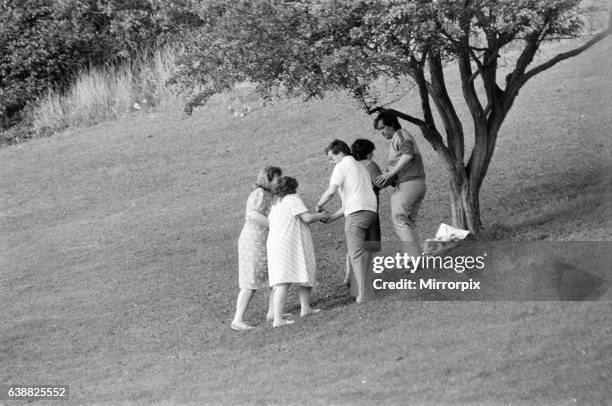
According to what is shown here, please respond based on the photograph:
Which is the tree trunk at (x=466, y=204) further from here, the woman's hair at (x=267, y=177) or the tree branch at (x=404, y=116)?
the woman's hair at (x=267, y=177)

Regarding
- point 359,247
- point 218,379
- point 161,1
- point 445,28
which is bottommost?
point 218,379

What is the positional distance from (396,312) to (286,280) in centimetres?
122

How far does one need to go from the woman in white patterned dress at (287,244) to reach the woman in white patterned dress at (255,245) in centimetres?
16

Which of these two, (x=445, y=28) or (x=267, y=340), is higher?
(x=445, y=28)

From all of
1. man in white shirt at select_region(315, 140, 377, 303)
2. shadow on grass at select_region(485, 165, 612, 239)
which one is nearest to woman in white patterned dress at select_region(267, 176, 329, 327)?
man in white shirt at select_region(315, 140, 377, 303)

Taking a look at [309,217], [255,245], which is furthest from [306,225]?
[255,245]

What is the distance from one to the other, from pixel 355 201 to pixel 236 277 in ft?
9.84

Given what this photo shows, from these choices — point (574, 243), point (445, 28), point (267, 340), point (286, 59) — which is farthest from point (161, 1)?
point (574, 243)

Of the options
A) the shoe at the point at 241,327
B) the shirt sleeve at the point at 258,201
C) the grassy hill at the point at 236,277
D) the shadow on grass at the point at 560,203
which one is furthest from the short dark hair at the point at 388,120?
the shoe at the point at 241,327

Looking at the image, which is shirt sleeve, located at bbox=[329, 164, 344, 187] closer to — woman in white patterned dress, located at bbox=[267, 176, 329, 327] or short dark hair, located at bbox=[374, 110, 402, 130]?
woman in white patterned dress, located at bbox=[267, 176, 329, 327]

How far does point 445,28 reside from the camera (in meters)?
11.9

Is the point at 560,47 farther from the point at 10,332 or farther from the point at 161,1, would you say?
the point at 10,332

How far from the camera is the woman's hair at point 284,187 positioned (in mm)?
11477

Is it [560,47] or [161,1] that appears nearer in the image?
[161,1]
